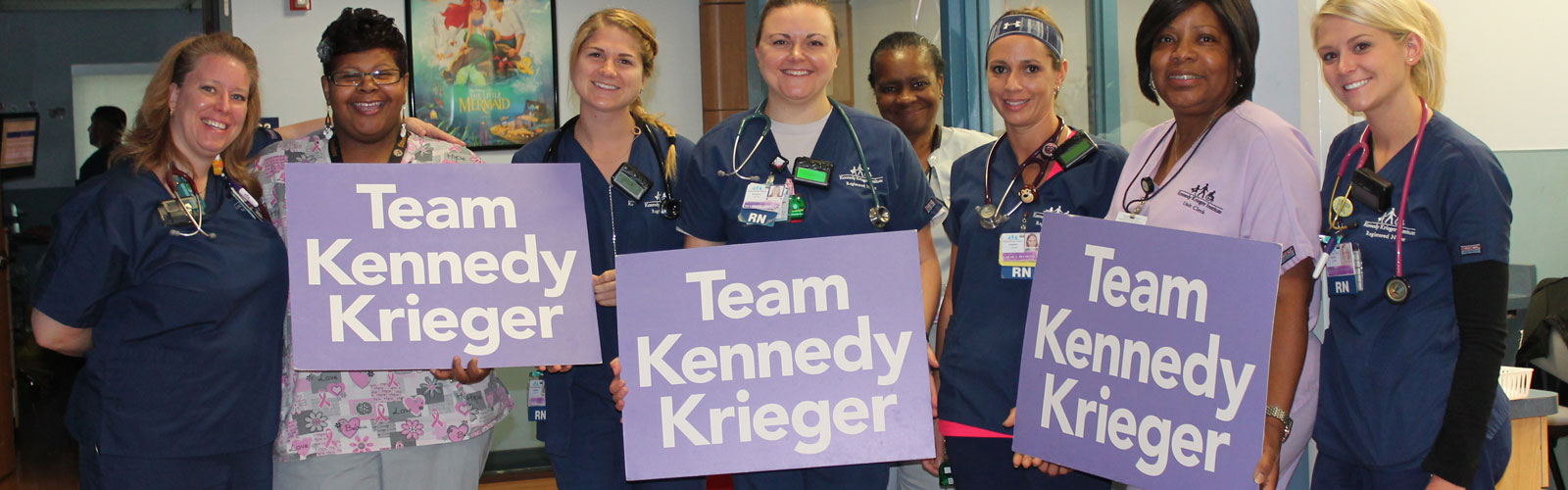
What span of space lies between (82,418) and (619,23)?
1.40 metres

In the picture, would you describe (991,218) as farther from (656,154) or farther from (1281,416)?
(656,154)

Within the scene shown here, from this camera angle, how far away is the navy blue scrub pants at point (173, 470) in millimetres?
2250

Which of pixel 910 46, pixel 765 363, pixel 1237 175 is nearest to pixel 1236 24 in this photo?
pixel 1237 175

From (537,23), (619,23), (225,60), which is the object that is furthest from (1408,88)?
(537,23)

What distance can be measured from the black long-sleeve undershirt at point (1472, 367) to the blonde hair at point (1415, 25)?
0.32m

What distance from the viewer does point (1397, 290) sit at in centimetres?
183

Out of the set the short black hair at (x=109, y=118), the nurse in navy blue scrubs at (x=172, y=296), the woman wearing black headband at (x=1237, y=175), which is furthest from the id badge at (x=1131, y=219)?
the short black hair at (x=109, y=118)

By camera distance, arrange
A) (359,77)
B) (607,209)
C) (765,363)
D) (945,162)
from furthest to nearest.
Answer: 1. (945,162)
2. (607,209)
3. (359,77)
4. (765,363)

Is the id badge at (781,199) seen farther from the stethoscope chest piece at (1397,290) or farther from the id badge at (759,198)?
the stethoscope chest piece at (1397,290)

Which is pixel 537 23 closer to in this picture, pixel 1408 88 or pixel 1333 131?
pixel 1333 131

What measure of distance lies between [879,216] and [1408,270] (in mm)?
960

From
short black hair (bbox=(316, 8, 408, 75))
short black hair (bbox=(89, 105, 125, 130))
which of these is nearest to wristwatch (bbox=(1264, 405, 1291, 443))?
short black hair (bbox=(316, 8, 408, 75))

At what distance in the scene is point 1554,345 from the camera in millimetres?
3771

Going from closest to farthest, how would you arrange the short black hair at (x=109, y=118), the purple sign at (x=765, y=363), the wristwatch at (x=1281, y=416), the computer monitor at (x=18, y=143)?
the wristwatch at (x=1281, y=416)
the purple sign at (x=765, y=363)
the computer monitor at (x=18, y=143)
the short black hair at (x=109, y=118)
